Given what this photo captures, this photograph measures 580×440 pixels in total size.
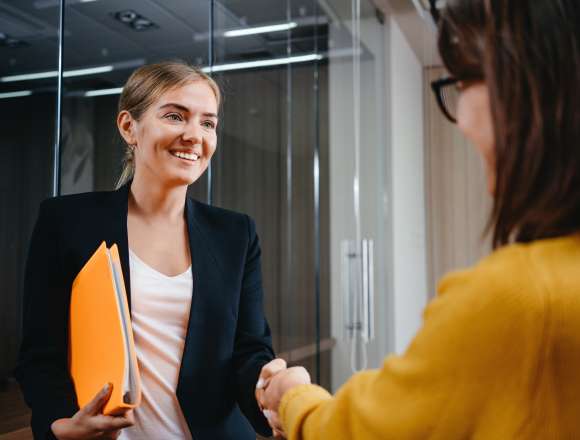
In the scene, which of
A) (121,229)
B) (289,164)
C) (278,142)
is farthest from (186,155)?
(289,164)

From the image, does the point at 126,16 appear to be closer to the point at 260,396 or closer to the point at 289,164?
the point at 260,396

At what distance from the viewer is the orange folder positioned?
1.03m

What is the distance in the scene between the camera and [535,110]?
66 centimetres

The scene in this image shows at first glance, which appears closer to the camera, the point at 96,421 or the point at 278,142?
the point at 96,421

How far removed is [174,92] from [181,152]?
14 cm

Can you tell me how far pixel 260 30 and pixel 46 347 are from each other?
2159mm

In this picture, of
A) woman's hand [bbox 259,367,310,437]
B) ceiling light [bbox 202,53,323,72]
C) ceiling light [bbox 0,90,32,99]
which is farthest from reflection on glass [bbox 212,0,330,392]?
woman's hand [bbox 259,367,310,437]

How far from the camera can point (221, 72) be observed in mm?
2498

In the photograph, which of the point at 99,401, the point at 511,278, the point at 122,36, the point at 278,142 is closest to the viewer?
the point at 511,278

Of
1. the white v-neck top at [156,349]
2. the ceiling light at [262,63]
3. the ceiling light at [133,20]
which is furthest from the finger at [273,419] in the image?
the ceiling light at [262,63]

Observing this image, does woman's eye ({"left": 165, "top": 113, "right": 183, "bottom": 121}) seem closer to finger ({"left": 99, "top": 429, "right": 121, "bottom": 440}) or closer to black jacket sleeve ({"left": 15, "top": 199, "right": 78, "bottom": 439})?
black jacket sleeve ({"left": 15, "top": 199, "right": 78, "bottom": 439})

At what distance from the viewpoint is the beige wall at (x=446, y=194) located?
243 inches

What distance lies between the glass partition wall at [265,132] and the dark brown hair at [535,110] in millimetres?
1163

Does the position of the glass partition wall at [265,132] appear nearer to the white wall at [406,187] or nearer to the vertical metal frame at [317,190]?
the vertical metal frame at [317,190]
